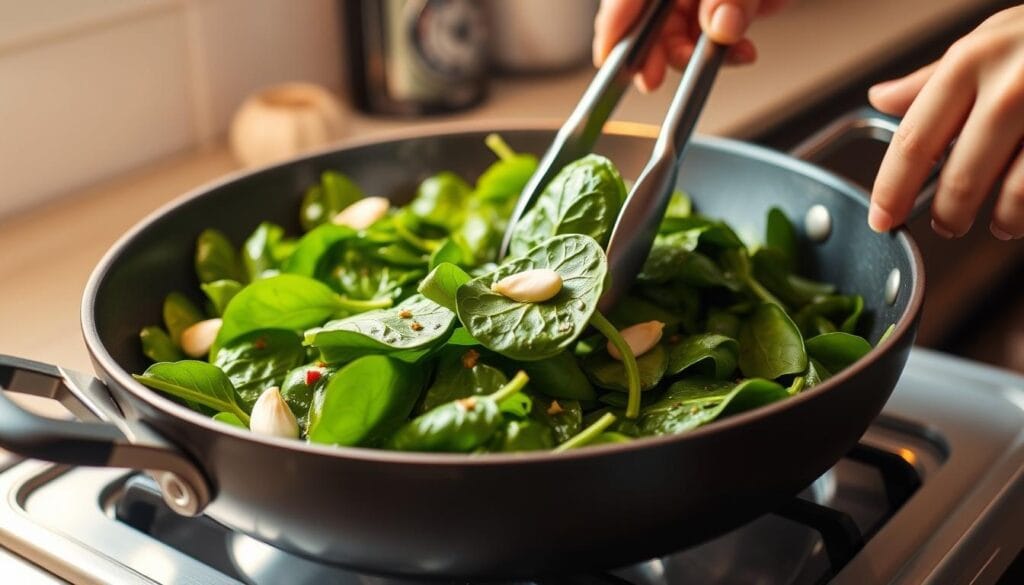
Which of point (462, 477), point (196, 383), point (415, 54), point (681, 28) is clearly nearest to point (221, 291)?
point (196, 383)

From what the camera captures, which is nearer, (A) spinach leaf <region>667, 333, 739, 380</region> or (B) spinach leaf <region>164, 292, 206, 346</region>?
(A) spinach leaf <region>667, 333, 739, 380</region>

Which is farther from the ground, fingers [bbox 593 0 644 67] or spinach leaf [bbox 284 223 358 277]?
fingers [bbox 593 0 644 67]

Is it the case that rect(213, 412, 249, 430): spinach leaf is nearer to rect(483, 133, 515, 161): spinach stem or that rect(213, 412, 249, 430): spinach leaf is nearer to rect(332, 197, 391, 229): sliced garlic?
rect(332, 197, 391, 229): sliced garlic

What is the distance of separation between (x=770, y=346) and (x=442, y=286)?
8.1 inches

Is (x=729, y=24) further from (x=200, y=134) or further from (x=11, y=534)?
(x=200, y=134)

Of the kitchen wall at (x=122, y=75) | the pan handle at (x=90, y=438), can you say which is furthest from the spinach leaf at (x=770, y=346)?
the kitchen wall at (x=122, y=75)

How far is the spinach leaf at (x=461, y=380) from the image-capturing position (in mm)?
632

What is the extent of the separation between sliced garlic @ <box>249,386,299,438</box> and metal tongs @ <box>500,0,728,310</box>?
19 centimetres

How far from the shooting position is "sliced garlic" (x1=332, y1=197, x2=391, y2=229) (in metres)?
0.88

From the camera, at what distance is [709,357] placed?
686mm

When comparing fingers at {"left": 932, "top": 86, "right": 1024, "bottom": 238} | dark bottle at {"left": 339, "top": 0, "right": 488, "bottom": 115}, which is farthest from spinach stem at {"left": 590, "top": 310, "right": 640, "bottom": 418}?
dark bottle at {"left": 339, "top": 0, "right": 488, "bottom": 115}

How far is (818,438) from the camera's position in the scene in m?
0.57

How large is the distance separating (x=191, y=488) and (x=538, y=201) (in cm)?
32

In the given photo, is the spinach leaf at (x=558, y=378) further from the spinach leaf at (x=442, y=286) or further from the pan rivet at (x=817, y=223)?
the pan rivet at (x=817, y=223)
